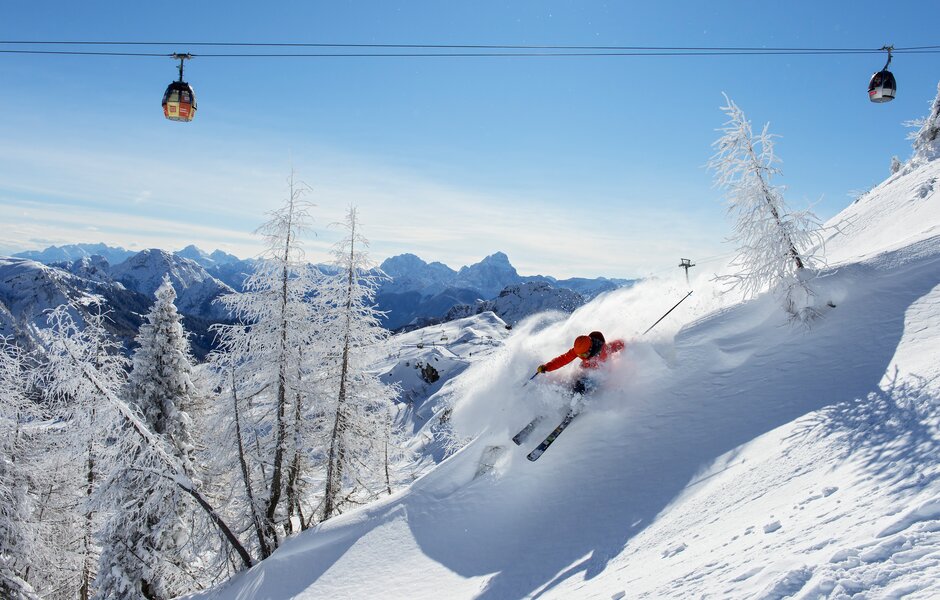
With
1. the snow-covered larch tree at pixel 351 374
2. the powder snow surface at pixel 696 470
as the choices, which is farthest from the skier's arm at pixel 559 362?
the snow-covered larch tree at pixel 351 374

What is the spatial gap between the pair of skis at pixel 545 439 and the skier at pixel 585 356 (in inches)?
27.8

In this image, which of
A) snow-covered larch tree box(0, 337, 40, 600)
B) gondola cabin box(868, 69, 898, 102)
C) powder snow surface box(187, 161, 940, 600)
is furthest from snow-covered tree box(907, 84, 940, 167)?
snow-covered larch tree box(0, 337, 40, 600)

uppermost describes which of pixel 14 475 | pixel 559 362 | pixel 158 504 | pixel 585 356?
pixel 585 356

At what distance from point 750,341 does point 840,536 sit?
911 centimetres

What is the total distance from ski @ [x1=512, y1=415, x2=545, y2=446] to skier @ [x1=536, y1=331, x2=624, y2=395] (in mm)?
1307

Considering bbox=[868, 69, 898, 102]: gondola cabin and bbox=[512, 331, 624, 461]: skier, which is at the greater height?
A: bbox=[868, 69, 898, 102]: gondola cabin

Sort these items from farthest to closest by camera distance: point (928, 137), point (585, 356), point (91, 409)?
point (928, 137) → point (91, 409) → point (585, 356)

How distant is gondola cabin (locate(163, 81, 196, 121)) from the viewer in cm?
1045

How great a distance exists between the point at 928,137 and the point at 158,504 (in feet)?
129

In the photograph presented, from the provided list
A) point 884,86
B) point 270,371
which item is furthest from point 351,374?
point 884,86

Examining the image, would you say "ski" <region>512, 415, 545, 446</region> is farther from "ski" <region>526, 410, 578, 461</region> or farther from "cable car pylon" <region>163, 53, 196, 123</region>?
"cable car pylon" <region>163, 53, 196, 123</region>

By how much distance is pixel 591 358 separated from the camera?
1309cm

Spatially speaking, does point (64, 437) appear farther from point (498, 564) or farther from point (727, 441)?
point (727, 441)

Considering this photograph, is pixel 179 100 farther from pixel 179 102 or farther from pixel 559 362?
pixel 559 362
